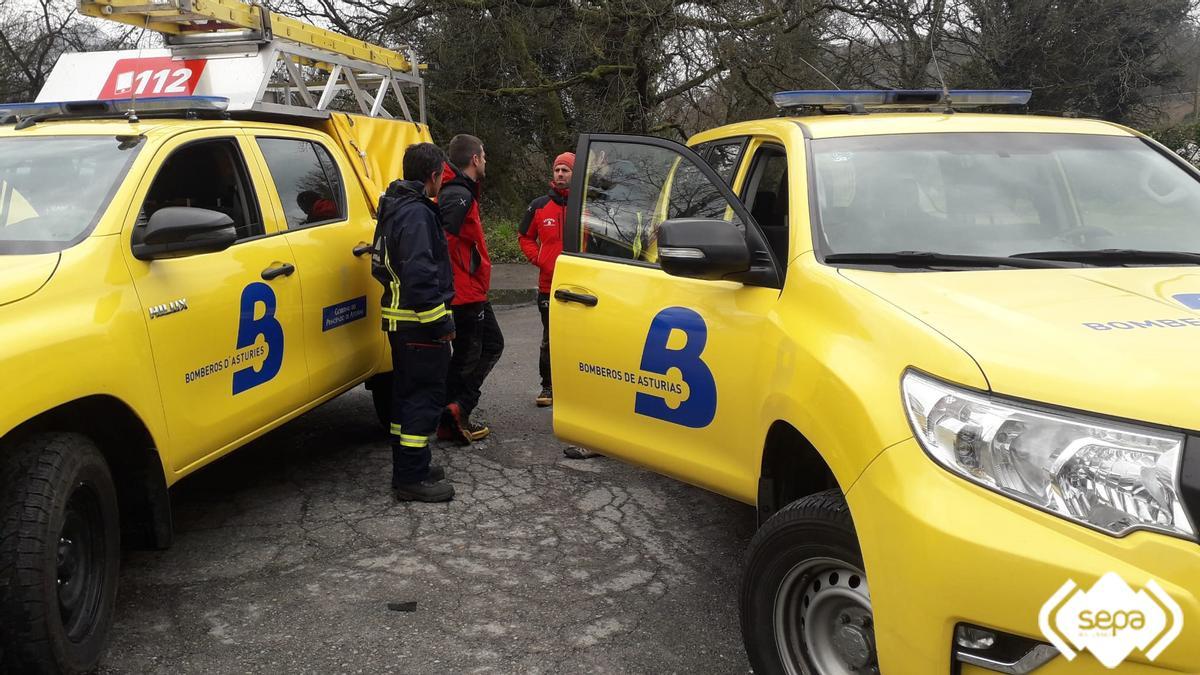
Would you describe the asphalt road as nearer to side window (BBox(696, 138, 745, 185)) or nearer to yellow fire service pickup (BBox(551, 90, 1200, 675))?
yellow fire service pickup (BBox(551, 90, 1200, 675))

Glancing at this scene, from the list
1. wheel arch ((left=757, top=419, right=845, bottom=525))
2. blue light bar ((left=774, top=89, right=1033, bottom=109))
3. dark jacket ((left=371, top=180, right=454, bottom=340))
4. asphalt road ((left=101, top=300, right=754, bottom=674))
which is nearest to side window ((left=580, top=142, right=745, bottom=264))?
blue light bar ((left=774, top=89, right=1033, bottom=109))

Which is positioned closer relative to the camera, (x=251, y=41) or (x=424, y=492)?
(x=424, y=492)

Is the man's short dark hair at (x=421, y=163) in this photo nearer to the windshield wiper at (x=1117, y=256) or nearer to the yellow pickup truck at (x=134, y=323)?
the yellow pickup truck at (x=134, y=323)

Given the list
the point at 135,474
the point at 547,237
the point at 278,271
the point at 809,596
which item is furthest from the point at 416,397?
the point at 809,596

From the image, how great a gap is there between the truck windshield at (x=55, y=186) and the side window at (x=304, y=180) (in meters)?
0.97

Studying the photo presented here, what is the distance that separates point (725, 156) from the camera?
13.6ft

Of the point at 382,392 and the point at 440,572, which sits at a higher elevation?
the point at 382,392

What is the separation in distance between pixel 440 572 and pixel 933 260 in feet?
7.54

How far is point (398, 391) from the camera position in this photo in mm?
4703

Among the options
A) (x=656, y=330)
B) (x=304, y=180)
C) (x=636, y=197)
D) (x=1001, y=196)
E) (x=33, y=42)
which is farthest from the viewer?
(x=33, y=42)

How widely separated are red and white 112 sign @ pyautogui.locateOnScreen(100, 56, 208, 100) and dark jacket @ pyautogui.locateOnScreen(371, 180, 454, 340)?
1618 mm

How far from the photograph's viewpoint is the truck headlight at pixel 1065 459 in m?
1.85

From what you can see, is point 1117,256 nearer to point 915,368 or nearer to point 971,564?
point 915,368

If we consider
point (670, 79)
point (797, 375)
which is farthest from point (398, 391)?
point (670, 79)
